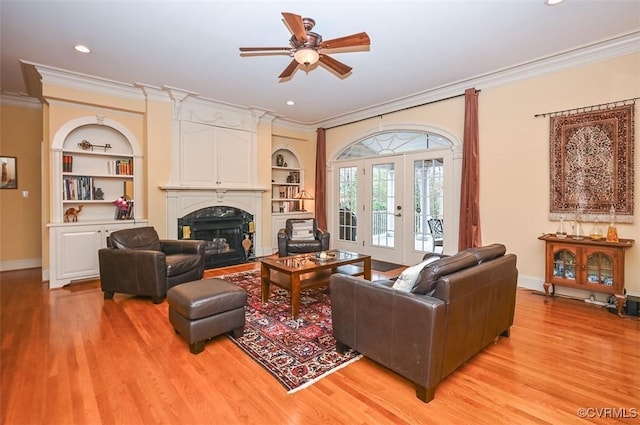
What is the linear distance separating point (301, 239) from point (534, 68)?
14.0 feet

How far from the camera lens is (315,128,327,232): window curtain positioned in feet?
23.4

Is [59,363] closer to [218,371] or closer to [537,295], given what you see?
[218,371]

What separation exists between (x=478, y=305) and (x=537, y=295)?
8.07ft

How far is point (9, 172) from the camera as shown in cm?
521

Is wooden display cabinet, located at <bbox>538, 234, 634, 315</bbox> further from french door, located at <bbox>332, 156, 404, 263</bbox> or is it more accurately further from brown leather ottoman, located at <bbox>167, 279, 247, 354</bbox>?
brown leather ottoman, located at <bbox>167, 279, 247, 354</bbox>

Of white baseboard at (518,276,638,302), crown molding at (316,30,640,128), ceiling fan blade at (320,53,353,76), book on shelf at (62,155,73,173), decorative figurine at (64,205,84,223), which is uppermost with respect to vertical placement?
crown molding at (316,30,640,128)

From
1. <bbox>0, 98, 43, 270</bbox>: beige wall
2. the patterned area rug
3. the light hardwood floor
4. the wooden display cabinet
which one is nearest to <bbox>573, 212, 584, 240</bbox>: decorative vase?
the wooden display cabinet

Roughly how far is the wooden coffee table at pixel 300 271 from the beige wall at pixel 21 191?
480 cm

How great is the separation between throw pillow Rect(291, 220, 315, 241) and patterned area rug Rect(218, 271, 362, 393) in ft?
6.55

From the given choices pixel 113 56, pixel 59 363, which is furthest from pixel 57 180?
pixel 59 363

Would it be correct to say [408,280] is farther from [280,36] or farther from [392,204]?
[392,204]

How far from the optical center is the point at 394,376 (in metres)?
2.18

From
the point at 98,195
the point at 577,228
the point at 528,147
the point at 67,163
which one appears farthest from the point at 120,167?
the point at 577,228

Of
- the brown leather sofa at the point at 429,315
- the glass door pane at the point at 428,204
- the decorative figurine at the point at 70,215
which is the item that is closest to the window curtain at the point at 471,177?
the glass door pane at the point at 428,204
